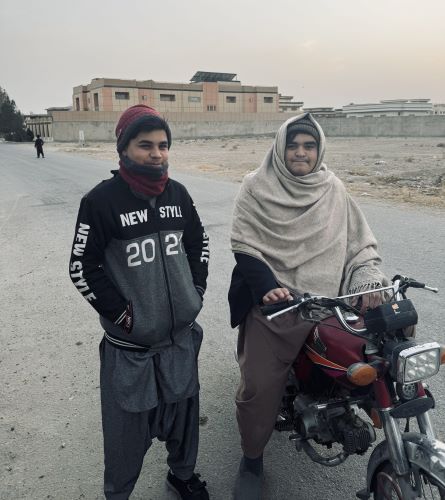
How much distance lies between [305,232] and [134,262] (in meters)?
1.00

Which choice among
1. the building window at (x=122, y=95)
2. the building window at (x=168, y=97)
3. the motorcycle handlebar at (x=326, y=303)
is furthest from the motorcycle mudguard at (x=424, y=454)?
the building window at (x=168, y=97)

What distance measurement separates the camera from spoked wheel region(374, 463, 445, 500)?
1735 millimetres

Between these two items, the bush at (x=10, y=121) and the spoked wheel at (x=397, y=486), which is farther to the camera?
the bush at (x=10, y=121)

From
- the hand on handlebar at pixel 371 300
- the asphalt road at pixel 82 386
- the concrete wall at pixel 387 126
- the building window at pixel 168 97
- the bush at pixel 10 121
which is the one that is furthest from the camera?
the building window at pixel 168 97

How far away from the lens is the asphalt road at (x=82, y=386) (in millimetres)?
2498

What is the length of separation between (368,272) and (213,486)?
141 cm

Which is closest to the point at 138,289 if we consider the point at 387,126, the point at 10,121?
the point at 387,126

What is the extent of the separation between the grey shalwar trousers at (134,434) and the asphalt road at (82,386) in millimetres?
260

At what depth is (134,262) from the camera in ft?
6.68

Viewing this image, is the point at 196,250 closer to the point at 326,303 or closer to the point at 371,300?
the point at 326,303

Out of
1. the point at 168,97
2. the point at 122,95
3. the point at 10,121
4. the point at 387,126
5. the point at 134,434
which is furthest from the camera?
the point at 168,97

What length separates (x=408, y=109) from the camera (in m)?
84.7

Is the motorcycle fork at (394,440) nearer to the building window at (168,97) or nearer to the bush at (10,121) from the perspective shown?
the bush at (10,121)

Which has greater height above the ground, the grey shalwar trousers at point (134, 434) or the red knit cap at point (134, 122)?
the red knit cap at point (134, 122)
